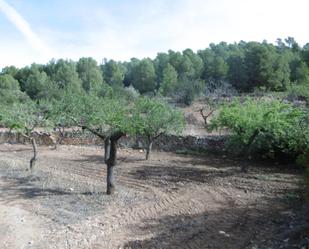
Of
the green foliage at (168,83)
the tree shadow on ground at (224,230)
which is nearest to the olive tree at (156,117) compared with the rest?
the tree shadow on ground at (224,230)

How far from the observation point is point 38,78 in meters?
49.1

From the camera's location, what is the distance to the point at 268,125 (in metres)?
15.5

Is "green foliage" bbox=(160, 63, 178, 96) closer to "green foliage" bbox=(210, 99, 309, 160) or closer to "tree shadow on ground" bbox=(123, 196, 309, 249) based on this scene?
"green foliage" bbox=(210, 99, 309, 160)

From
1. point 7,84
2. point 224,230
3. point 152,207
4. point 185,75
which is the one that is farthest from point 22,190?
point 7,84

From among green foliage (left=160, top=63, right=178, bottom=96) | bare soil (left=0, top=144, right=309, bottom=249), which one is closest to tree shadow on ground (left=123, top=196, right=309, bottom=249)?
bare soil (left=0, top=144, right=309, bottom=249)

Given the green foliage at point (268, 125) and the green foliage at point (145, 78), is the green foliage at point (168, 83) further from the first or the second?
the green foliage at point (268, 125)

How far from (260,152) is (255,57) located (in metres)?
24.3

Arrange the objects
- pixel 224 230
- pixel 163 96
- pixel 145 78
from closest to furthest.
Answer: pixel 224 230 → pixel 163 96 → pixel 145 78

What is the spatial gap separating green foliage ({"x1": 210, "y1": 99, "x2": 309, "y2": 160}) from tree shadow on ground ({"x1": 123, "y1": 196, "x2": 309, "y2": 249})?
14.7 feet

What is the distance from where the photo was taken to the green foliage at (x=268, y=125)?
15.2 meters

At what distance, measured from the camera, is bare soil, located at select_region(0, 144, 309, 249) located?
9.19m

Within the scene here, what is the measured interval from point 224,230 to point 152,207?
8.64 feet

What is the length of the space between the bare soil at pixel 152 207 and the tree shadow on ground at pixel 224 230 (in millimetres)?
23

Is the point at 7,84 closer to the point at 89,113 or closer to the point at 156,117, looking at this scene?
the point at 156,117
